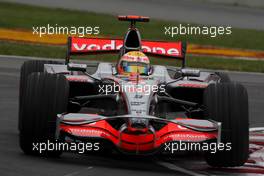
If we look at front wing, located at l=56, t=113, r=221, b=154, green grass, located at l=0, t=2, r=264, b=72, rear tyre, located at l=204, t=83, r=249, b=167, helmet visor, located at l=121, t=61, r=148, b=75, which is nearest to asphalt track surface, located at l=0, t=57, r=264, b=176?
rear tyre, located at l=204, t=83, r=249, b=167

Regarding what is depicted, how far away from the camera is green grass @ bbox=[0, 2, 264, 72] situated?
910 inches

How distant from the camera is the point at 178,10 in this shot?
108 ft

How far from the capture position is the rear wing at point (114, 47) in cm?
1515

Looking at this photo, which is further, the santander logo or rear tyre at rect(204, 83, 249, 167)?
the santander logo

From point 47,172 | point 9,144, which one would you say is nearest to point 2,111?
point 9,144

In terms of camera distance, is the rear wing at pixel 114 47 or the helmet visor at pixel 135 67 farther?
the rear wing at pixel 114 47

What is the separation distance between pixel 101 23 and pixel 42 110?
58.8 feet

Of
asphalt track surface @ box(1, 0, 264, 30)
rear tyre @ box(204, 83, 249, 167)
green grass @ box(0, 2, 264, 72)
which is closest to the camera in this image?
rear tyre @ box(204, 83, 249, 167)

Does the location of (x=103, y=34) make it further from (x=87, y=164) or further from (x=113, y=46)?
(x=87, y=164)

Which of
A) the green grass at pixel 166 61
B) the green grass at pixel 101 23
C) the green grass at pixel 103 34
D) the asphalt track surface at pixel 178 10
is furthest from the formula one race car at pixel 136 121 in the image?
the asphalt track surface at pixel 178 10

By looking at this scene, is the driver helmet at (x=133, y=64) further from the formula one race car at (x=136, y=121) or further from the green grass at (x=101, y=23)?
Answer: the green grass at (x=101, y=23)

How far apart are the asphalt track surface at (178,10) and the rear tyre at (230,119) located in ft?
62.8

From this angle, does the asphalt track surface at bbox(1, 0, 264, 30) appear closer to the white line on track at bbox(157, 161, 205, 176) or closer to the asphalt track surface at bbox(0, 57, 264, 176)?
the asphalt track surface at bbox(0, 57, 264, 176)

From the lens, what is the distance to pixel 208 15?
32.2m
